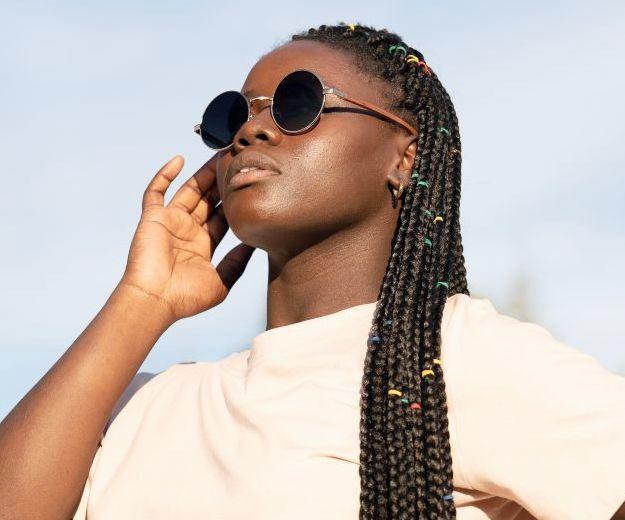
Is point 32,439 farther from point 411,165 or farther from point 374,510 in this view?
point 411,165

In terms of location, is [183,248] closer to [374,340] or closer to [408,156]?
[408,156]

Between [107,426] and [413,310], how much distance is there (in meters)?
1.24

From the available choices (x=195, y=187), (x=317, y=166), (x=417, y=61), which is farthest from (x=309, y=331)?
(x=417, y=61)

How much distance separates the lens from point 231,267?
4.18 metres

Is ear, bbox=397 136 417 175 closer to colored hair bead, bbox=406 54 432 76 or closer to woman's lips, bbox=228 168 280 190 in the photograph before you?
colored hair bead, bbox=406 54 432 76

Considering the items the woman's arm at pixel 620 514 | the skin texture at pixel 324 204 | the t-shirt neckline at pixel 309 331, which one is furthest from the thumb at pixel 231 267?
the woman's arm at pixel 620 514

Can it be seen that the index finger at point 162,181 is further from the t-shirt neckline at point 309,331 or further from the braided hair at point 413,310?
the t-shirt neckline at point 309,331

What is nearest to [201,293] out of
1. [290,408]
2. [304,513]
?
[290,408]

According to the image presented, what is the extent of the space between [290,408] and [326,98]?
3.87 ft

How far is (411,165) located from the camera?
385cm

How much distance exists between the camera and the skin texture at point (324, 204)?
3.55 m

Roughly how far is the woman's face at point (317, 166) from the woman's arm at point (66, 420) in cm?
60

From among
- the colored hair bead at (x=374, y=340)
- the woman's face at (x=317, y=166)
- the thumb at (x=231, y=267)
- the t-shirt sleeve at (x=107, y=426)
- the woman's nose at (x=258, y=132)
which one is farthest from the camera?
the thumb at (x=231, y=267)

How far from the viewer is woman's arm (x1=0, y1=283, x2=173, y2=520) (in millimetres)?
3277
